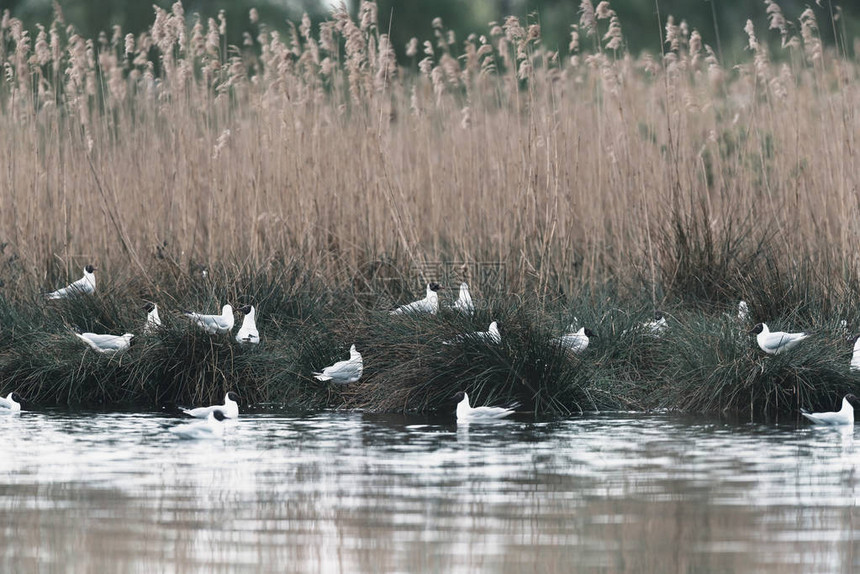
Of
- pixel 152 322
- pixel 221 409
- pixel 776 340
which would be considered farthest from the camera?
pixel 152 322

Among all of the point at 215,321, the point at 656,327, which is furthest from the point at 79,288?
the point at 656,327

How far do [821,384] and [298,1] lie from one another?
Result: 2325 cm

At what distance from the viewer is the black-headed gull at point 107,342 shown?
9867 mm

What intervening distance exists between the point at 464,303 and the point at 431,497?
3530 millimetres

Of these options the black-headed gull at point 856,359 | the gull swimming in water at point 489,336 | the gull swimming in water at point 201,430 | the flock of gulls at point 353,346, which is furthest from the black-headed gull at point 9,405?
the black-headed gull at point 856,359

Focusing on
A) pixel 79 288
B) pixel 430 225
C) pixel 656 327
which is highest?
pixel 430 225

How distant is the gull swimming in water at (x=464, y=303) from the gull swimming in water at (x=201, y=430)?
1861 mm

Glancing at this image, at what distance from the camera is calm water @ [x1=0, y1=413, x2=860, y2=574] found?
497 cm

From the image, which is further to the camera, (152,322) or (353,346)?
(152,322)

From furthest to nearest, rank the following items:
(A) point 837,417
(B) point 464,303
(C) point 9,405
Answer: (B) point 464,303 → (C) point 9,405 → (A) point 837,417

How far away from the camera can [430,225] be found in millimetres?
11977

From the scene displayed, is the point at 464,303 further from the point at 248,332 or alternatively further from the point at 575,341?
the point at 248,332

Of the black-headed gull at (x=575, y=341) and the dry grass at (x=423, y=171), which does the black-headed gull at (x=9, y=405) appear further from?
the black-headed gull at (x=575, y=341)

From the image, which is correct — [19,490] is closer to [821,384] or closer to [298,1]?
[821,384]
